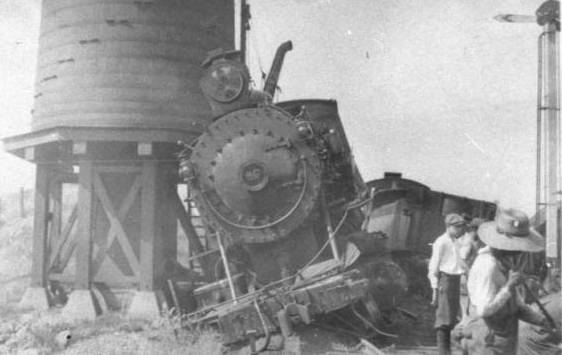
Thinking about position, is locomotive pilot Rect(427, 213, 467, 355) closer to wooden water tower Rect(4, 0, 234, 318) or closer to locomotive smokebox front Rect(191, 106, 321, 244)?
locomotive smokebox front Rect(191, 106, 321, 244)

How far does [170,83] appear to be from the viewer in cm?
923

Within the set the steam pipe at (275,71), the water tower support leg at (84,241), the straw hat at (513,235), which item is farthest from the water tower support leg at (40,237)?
the straw hat at (513,235)

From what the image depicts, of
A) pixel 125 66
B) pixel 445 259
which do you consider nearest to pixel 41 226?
pixel 125 66

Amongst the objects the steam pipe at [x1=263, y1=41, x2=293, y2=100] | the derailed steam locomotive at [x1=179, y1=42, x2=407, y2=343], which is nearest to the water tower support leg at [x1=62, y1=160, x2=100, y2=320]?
the derailed steam locomotive at [x1=179, y1=42, x2=407, y2=343]

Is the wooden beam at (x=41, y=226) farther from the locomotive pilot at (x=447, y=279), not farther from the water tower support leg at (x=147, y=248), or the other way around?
the locomotive pilot at (x=447, y=279)

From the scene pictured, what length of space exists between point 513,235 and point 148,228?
6.65 meters

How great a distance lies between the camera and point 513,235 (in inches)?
134

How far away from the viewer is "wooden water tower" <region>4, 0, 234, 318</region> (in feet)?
29.3

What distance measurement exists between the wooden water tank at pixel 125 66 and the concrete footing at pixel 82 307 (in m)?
2.76

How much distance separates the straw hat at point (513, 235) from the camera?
3359 millimetres

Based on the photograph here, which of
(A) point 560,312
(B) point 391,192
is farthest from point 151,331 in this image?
(B) point 391,192

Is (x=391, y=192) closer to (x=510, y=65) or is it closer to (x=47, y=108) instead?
(x=510, y=65)

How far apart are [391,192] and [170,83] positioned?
199 inches

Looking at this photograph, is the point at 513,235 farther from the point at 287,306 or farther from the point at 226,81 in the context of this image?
the point at 226,81
